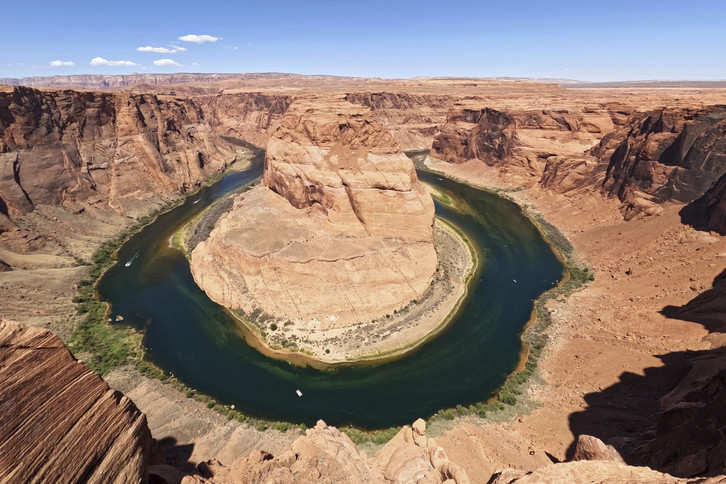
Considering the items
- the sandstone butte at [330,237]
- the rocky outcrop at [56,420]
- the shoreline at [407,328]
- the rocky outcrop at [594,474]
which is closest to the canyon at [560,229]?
the rocky outcrop at [594,474]

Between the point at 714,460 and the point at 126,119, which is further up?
the point at 126,119

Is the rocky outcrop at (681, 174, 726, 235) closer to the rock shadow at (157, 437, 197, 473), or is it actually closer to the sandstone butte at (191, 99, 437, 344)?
the sandstone butte at (191, 99, 437, 344)

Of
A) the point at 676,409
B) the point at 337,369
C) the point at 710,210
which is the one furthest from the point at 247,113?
the point at 676,409

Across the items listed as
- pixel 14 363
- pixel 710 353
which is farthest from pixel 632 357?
pixel 14 363

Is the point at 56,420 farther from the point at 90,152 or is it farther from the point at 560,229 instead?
the point at 90,152

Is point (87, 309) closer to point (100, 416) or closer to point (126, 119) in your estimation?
point (100, 416)

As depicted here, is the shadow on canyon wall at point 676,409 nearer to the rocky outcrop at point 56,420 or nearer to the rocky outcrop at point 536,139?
the rocky outcrop at point 56,420
